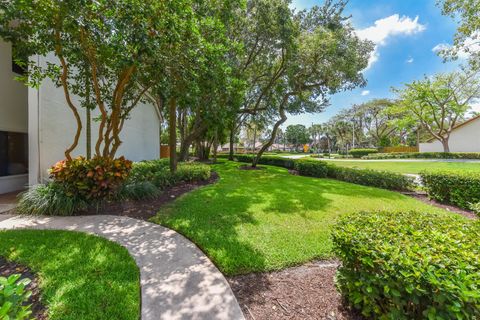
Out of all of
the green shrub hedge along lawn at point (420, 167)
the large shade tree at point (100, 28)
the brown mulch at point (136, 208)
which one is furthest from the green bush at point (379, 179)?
Result: the large shade tree at point (100, 28)

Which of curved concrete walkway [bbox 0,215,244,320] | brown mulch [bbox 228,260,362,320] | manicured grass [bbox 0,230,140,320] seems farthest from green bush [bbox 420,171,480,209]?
Answer: manicured grass [bbox 0,230,140,320]

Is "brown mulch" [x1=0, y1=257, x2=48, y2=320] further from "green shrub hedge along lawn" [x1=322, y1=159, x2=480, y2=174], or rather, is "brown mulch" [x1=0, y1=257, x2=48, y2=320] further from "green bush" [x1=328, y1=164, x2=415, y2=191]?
"green shrub hedge along lawn" [x1=322, y1=159, x2=480, y2=174]

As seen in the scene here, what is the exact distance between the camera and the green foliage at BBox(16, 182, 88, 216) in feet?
16.4

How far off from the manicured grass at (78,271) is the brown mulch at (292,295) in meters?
1.22

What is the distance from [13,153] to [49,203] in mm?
4205

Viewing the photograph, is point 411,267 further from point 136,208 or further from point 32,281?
point 136,208

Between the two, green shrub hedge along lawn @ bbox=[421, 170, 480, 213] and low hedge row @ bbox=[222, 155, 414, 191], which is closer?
green shrub hedge along lawn @ bbox=[421, 170, 480, 213]

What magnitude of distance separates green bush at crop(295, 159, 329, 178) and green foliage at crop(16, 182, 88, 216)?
10.6 m

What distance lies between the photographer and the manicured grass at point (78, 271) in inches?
86.6

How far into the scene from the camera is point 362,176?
9.67 metres

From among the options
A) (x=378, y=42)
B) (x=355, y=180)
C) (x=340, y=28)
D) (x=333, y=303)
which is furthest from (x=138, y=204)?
(x=378, y=42)

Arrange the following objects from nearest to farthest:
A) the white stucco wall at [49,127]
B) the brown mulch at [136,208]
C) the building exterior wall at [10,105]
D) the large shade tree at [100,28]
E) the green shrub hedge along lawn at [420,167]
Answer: the large shade tree at [100,28]
the brown mulch at [136,208]
the white stucco wall at [49,127]
the building exterior wall at [10,105]
the green shrub hedge along lawn at [420,167]

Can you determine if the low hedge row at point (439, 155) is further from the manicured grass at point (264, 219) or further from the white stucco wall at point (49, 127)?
the white stucco wall at point (49, 127)

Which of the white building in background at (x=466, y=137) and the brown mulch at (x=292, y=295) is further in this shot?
the white building in background at (x=466, y=137)
